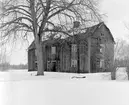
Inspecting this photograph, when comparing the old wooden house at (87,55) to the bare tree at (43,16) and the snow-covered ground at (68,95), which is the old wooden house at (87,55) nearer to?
the bare tree at (43,16)

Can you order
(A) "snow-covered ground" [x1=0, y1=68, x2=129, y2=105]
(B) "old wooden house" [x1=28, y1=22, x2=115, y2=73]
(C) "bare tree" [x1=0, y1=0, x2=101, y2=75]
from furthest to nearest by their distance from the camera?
1. (B) "old wooden house" [x1=28, y1=22, x2=115, y2=73]
2. (C) "bare tree" [x1=0, y1=0, x2=101, y2=75]
3. (A) "snow-covered ground" [x1=0, y1=68, x2=129, y2=105]

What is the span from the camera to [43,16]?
13.8m

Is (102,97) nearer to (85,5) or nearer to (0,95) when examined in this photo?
(0,95)

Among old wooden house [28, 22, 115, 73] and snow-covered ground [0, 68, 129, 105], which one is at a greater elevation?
A: old wooden house [28, 22, 115, 73]

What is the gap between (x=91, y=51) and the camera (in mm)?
22766

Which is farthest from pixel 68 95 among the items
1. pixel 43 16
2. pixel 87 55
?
pixel 87 55

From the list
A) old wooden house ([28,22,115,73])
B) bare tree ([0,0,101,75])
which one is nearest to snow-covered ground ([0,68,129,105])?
bare tree ([0,0,101,75])

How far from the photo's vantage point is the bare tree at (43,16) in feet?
40.3

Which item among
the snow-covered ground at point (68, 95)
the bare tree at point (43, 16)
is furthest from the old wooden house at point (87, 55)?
the snow-covered ground at point (68, 95)

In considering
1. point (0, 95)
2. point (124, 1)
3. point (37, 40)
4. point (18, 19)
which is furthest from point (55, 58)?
point (0, 95)

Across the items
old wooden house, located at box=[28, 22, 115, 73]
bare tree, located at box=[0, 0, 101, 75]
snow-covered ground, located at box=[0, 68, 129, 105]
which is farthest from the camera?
old wooden house, located at box=[28, 22, 115, 73]

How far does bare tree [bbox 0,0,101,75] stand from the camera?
40.3 ft

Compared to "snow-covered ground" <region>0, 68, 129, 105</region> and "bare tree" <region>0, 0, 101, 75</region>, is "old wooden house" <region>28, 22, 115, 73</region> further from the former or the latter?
"snow-covered ground" <region>0, 68, 129, 105</region>

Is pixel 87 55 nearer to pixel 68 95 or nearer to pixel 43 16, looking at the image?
pixel 43 16
